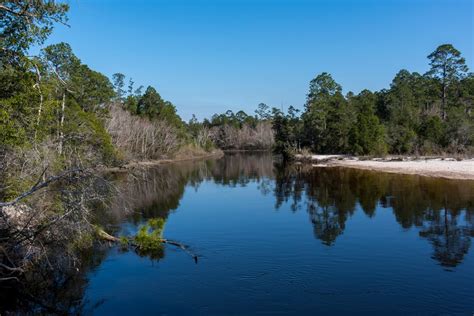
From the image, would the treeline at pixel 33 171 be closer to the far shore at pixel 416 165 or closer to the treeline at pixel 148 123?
the far shore at pixel 416 165

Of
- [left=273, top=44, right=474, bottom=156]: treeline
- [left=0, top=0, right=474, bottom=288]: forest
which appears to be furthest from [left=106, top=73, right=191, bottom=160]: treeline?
[left=273, top=44, right=474, bottom=156]: treeline

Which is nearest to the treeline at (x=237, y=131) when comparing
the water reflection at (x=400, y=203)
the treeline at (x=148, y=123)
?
the treeline at (x=148, y=123)

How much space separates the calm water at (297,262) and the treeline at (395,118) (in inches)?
1194

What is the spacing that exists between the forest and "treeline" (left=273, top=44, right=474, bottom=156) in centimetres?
16

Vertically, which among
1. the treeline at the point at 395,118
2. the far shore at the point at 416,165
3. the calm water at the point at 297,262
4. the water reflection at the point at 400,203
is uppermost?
the treeline at the point at 395,118

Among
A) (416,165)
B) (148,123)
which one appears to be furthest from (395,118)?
(148,123)

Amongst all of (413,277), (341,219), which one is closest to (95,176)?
(413,277)

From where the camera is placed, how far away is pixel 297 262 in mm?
14797

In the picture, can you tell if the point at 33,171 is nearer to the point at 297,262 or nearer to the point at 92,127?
the point at 297,262

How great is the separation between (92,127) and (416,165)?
31.9m

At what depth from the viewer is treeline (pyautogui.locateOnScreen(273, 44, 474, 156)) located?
56.0 metres

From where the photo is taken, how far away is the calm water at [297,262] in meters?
11.4

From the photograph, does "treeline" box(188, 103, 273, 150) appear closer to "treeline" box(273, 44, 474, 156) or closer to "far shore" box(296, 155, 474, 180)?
"treeline" box(273, 44, 474, 156)

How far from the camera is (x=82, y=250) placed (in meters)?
15.8
